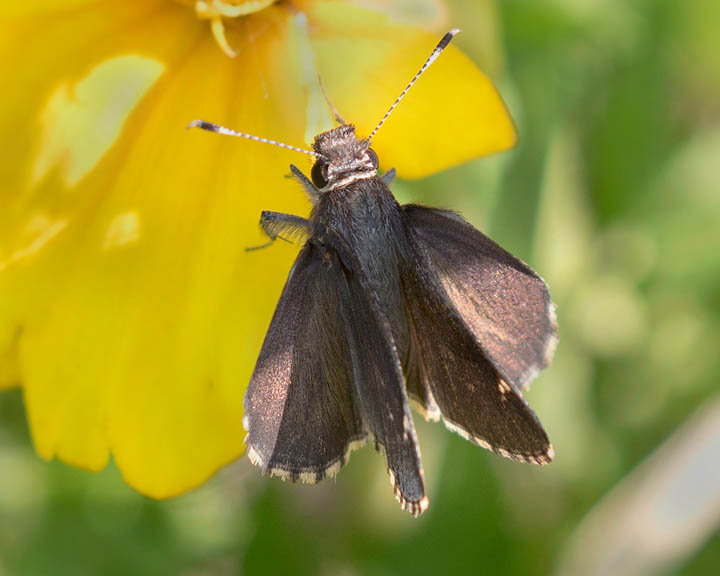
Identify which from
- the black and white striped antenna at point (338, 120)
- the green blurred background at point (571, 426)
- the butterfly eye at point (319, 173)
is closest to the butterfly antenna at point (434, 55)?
the black and white striped antenna at point (338, 120)

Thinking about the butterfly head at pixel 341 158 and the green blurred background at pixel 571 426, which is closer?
the butterfly head at pixel 341 158

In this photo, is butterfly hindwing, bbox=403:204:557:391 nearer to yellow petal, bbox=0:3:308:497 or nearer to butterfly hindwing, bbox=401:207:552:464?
butterfly hindwing, bbox=401:207:552:464

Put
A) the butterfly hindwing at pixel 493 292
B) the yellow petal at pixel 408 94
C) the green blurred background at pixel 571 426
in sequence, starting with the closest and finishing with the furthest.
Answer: the yellow petal at pixel 408 94, the butterfly hindwing at pixel 493 292, the green blurred background at pixel 571 426

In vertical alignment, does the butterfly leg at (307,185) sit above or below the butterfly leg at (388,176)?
below

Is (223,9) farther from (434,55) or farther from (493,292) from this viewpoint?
(493,292)

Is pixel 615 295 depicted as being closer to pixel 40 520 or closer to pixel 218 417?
pixel 218 417

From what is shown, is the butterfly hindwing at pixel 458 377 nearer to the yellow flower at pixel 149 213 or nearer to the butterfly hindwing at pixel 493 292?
the butterfly hindwing at pixel 493 292

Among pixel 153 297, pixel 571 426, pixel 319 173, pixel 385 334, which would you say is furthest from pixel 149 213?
pixel 571 426

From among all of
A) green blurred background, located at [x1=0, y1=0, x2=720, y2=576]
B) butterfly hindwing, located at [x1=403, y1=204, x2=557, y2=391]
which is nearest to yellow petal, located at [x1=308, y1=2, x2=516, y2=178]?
butterfly hindwing, located at [x1=403, y1=204, x2=557, y2=391]
